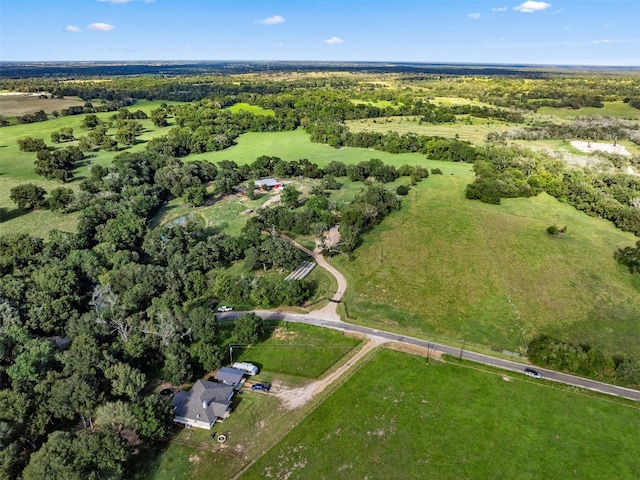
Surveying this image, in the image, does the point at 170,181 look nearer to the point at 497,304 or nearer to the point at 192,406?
the point at 192,406

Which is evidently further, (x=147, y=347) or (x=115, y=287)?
(x=115, y=287)

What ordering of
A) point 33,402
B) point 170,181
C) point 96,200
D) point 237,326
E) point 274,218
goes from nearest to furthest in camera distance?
point 33,402
point 237,326
point 274,218
point 96,200
point 170,181

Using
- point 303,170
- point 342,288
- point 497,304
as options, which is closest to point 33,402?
point 342,288

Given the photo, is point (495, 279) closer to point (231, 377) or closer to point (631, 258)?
point (631, 258)

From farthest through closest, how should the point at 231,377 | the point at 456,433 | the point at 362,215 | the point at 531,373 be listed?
the point at 362,215
the point at 531,373
the point at 231,377
the point at 456,433

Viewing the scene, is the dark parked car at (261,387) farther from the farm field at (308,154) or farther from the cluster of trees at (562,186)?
the farm field at (308,154)

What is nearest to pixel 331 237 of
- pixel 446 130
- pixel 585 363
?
pixel 585 363

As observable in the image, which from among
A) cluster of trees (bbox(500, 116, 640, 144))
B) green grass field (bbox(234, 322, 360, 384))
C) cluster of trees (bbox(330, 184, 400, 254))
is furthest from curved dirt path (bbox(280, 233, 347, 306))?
cluster of trees (bbox(500, 116, 640, 144))
